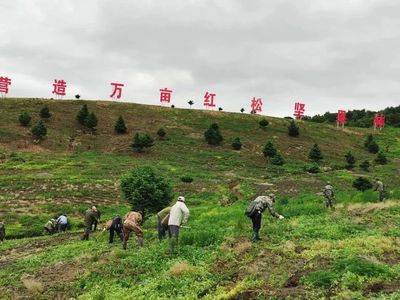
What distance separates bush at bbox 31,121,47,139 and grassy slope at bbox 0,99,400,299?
43.1 inches

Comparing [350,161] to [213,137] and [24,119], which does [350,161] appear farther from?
[24,119]

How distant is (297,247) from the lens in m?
14.2

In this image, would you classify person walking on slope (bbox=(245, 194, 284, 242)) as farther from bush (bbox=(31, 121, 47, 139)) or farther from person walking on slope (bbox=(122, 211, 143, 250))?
bush (bbox=(31, 121, 47, 139))

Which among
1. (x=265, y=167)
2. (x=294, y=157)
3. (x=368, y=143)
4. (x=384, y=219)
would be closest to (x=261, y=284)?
(x=384, y=219)

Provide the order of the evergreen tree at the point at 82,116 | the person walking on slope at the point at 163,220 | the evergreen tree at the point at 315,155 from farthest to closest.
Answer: the evergreen tree at the point at 82,116
the evergreen tree at the point at 315,155
the person walking on slope at the point at 163,220

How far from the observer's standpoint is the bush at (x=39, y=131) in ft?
208

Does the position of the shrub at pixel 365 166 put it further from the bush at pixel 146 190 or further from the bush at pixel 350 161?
the bush at pixel 146 190

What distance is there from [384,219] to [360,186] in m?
24.8

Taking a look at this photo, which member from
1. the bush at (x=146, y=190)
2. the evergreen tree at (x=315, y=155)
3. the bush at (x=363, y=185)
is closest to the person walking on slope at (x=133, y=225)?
the bush at (x=146, y=190)

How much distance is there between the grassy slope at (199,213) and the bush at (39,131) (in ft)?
3.59

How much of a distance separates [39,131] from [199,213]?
4123cm

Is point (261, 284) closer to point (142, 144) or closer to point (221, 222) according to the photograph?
point (221, 222)

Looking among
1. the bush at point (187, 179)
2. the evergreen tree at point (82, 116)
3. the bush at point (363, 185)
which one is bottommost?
the bush at point (187, 179)

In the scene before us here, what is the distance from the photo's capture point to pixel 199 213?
29234 millimetres
